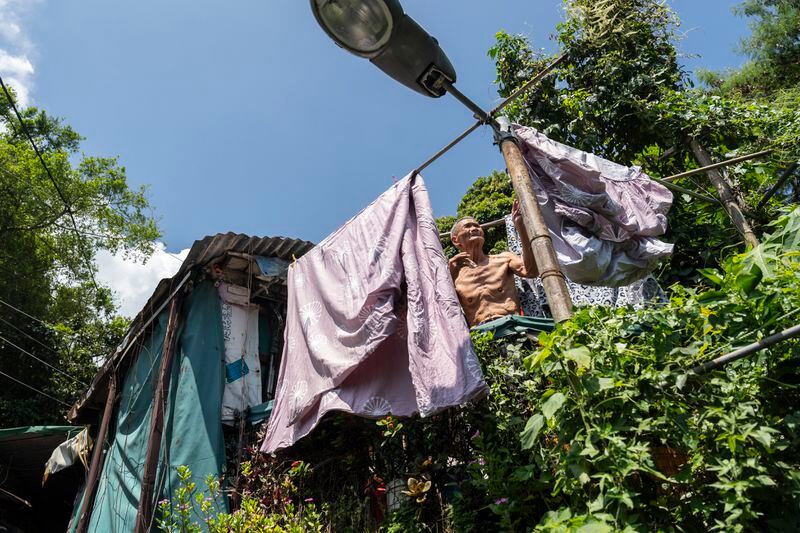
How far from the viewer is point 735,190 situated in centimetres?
626

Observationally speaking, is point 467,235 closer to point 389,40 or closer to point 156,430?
point 389,40

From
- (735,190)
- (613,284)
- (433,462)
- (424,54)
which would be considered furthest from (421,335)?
(735,190)

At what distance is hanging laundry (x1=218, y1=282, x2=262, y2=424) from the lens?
5906 millimetres

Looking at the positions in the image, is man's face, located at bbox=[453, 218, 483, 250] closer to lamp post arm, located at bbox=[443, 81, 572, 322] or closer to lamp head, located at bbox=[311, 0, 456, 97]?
lamp post arm, located at bbox=[443, 81, 572, 322]

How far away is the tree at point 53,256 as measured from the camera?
1402 centimetres

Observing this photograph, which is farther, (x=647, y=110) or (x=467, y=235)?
(x=647, y=110)

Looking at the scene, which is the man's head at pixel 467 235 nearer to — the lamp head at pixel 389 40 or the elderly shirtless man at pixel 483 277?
the elderly shirtless man at pixel 483 277

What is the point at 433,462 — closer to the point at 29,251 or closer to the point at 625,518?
the point at 625,518

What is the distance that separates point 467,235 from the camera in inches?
195

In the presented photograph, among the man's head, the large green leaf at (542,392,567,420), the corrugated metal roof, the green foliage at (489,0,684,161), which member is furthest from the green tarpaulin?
the green foliage at (489,0,684,161)

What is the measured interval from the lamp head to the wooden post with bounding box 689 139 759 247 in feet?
12.5

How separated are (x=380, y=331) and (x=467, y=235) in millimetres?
1739

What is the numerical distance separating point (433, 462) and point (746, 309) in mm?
1928

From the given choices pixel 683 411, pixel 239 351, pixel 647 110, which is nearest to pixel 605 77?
pixel 647 110
